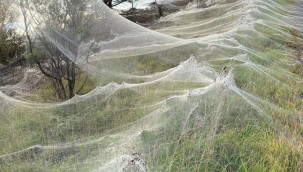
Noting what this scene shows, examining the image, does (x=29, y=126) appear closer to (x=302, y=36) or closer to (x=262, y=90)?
(x=262, y=90)

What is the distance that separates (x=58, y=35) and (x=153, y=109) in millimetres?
2063

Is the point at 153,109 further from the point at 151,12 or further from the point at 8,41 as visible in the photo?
the point at 151,12

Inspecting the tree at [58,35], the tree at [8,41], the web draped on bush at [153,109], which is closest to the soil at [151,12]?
the tree at [8,41]

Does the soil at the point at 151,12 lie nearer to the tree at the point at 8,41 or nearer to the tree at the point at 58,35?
the tree at the point at 8,41

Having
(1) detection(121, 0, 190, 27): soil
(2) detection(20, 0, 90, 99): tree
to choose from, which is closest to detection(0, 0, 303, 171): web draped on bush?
(2) detection(20, 0, 90, 99): tree

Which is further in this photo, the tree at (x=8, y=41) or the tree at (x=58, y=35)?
the tree at (x=8, y=41)

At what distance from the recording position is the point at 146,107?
16.5 feet

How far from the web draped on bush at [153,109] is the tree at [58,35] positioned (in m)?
0.02

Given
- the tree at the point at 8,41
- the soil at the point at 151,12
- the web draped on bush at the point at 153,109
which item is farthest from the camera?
the soil at the point at 151,12

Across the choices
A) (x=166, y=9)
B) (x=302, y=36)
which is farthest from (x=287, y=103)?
(x=166, y=9)

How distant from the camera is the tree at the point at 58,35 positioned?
19.7 ft

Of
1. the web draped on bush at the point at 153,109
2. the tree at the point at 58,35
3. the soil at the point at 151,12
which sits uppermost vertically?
the tree at the point at 58,35

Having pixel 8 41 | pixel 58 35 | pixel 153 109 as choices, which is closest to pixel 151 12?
pixel 8 41

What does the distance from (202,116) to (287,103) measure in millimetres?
1581
